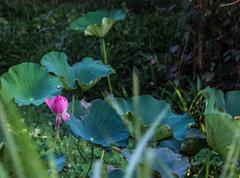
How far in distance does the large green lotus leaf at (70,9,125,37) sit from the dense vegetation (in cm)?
1

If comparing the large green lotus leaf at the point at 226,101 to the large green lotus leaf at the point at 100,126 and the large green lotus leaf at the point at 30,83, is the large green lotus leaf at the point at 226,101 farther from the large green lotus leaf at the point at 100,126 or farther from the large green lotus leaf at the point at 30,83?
the large green lotus leaf at the point at 30,83

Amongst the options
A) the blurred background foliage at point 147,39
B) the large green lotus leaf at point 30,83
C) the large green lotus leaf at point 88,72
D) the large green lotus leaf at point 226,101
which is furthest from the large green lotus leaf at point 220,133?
the blurred background foliage at point 147,39

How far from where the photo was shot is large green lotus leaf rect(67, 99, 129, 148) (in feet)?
5.74

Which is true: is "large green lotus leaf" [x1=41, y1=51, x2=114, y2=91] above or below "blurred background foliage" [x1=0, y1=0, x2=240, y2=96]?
below

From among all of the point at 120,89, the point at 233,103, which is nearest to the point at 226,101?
the point at 233,103

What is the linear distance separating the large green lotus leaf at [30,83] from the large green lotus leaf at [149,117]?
1.39 feet

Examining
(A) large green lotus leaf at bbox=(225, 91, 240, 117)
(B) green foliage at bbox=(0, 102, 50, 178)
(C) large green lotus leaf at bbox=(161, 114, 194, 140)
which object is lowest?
(B) green foliage at bbox=(0, 102, 50, 178)

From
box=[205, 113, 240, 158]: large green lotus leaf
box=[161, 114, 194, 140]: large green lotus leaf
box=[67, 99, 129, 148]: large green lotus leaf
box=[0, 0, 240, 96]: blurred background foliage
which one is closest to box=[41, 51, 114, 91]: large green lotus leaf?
box=[67, 99, 129, 148]: large green lotus leaf

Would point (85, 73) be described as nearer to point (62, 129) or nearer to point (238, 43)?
point (62, 129)

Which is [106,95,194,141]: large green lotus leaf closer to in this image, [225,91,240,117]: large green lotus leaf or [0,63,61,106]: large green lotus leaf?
[225,91,240,117]: large green lotus leaf

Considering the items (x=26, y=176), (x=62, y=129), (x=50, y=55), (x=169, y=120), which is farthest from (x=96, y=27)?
(x=26, y=176)

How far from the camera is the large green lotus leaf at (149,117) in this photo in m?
1.64

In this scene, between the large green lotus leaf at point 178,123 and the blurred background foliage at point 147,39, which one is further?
the blurred background foliage at point 147,39

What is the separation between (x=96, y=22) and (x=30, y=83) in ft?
11.5
